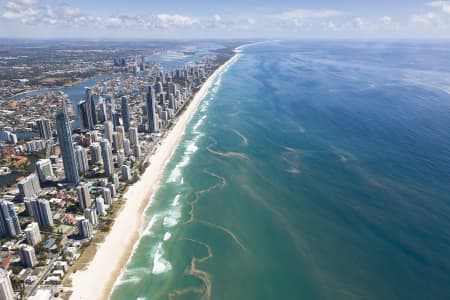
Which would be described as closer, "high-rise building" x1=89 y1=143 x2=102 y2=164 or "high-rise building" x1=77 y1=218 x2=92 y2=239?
"high-rise building" x1=77 y1=218 x2=92 y2=239

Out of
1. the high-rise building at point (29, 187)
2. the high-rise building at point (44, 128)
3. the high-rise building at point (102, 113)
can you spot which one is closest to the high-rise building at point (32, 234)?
the high-rise building at point (29, 187)

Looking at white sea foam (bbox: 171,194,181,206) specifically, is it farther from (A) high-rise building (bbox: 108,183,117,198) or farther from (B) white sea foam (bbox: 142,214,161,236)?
(A) high-rise building (bbox: 108,183,117,198)

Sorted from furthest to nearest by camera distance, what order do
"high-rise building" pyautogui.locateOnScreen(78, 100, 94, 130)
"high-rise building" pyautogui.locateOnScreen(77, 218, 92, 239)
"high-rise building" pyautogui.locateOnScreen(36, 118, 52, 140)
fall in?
"high-rise building" pyautogui.locateOnScreen(78, 100, 94, 130) < "high-rise building" pyautogui.locateOnScreen(36, 118, 52, 140) < "high-rise building" pyautogui.locateOnScreen(77, 218, 92, 239)

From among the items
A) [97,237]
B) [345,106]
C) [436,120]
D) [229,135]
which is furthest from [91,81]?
[436,120]

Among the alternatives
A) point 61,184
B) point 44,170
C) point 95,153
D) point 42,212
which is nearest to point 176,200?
point 42,212

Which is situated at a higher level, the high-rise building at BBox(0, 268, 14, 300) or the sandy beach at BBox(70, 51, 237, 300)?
the high-rise building at BBox(0, 268, 14, 300)

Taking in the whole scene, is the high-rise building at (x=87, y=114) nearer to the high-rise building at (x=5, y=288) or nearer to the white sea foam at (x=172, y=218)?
the white sea foam at (x=172, y=218)

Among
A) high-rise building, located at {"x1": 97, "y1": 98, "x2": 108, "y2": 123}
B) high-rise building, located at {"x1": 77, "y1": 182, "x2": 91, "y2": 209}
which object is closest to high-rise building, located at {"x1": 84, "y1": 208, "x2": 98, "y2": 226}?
high-rise building, located at {"x1": 77, "y1": 182, "x2": 91, "y2": 209}

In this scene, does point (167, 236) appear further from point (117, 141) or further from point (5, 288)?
point (117, 141)
